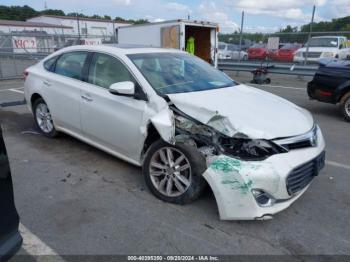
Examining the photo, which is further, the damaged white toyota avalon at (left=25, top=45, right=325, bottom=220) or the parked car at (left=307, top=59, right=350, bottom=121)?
the parked car at (left=307, top=59, right=350, bottom=121)

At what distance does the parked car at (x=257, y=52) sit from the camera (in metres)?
Answer: 21.8

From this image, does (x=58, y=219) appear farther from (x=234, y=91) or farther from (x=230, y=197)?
(x=234, y=91)

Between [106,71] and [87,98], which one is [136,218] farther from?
[106,71]

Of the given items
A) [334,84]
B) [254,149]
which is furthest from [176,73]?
[334,84]

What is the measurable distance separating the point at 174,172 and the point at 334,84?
498cm

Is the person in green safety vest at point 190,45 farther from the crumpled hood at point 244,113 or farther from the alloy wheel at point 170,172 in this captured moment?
the alloy wheel at point 170,172

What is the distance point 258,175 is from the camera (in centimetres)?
283

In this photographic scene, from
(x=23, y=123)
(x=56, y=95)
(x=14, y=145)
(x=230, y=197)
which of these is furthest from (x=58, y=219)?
(x=23, y=123)

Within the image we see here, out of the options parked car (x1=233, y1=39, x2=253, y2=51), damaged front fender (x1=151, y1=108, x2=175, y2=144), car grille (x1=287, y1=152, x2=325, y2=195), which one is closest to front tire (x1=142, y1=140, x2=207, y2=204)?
damaged front fender (x1=151, y1=108, x2=175, y2=144)

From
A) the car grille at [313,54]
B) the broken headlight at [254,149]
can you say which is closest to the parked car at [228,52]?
the car grille at [313,54]

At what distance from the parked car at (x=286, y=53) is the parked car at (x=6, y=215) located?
1931 centimetres

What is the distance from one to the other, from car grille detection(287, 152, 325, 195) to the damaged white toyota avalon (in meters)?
0.01

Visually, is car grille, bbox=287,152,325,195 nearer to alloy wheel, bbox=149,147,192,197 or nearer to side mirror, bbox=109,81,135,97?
alloy wheel, bbox=149,147,192,197

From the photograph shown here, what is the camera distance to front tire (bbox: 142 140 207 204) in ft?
Result: 10.5
